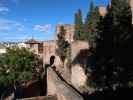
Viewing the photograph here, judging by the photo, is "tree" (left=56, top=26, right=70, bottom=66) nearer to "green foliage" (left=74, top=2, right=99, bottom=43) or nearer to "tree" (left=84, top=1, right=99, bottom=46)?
"green foliage" (left=74, top=2, right=99, bottom=43)

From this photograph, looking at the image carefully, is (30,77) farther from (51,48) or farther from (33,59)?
(51,48)

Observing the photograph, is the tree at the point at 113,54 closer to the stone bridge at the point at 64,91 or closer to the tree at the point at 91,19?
the stone bridge at the point at 64,91

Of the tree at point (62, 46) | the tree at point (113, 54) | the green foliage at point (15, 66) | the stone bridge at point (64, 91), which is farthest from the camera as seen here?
the tree at point (62, 46)

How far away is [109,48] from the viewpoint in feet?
79.4

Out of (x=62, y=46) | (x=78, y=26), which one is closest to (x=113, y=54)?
(x=62, y=46)

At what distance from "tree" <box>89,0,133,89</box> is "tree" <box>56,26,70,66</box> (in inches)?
504

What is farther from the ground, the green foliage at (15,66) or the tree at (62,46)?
the tree at (62,46)

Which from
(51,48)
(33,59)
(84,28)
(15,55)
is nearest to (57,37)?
(51,48)

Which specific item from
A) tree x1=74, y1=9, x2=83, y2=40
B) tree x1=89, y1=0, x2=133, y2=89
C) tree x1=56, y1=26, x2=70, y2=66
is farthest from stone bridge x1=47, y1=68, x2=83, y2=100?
tree x1=74, y1=9, x2=83, y2=40

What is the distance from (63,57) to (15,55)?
9.55m

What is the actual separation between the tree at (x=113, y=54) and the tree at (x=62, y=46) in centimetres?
1279

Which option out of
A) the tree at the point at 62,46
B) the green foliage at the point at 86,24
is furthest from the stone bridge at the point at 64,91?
the tree at the point at 62,46

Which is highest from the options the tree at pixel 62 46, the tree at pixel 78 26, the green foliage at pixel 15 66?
the tree at pixel 78 26

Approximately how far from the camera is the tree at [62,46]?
3866 centimetres
